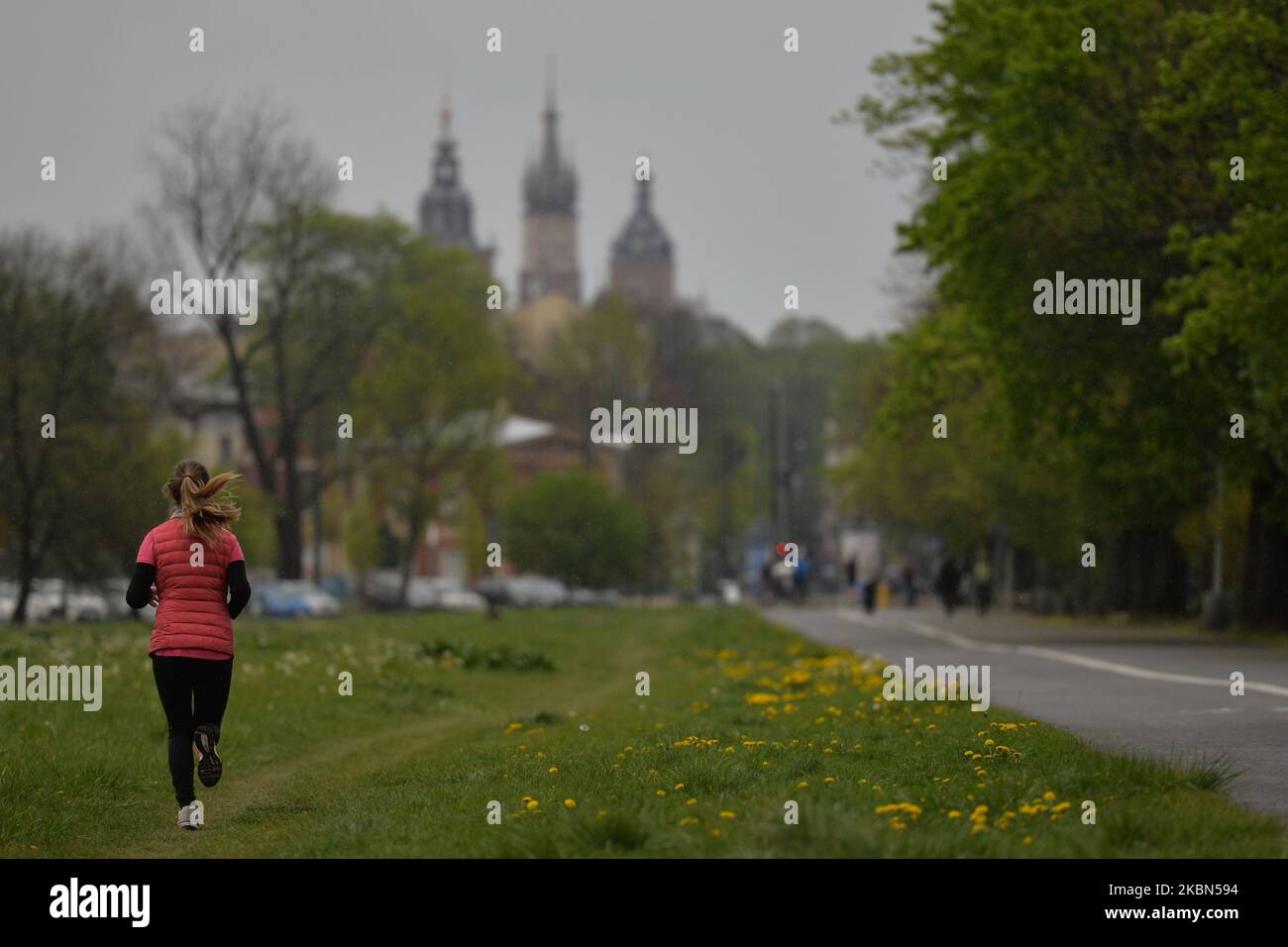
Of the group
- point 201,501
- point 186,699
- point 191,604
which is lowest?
point 186,699

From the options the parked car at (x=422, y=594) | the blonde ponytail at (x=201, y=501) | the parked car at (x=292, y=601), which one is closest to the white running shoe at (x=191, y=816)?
the blonde ponytail at (x=201, y=501)

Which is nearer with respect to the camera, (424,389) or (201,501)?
(201,501)

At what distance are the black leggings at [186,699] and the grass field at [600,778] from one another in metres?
0.33

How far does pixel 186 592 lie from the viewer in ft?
39.1

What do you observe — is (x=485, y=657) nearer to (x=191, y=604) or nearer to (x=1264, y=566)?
(x=1264, y=566)

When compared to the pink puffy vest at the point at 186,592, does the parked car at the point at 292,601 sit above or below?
below

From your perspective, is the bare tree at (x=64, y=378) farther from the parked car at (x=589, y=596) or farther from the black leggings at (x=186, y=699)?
the black leggings at (x=186, y=699)

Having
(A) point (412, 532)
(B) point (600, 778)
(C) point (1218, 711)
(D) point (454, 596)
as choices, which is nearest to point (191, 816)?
(B) point (600, 778)

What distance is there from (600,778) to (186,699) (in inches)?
87.7

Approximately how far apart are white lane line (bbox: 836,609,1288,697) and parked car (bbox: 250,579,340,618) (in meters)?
33.3

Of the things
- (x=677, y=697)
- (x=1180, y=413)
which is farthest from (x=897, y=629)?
(x=677, y=697)

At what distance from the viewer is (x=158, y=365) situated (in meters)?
60.0

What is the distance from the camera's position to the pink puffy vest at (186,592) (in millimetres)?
11859
